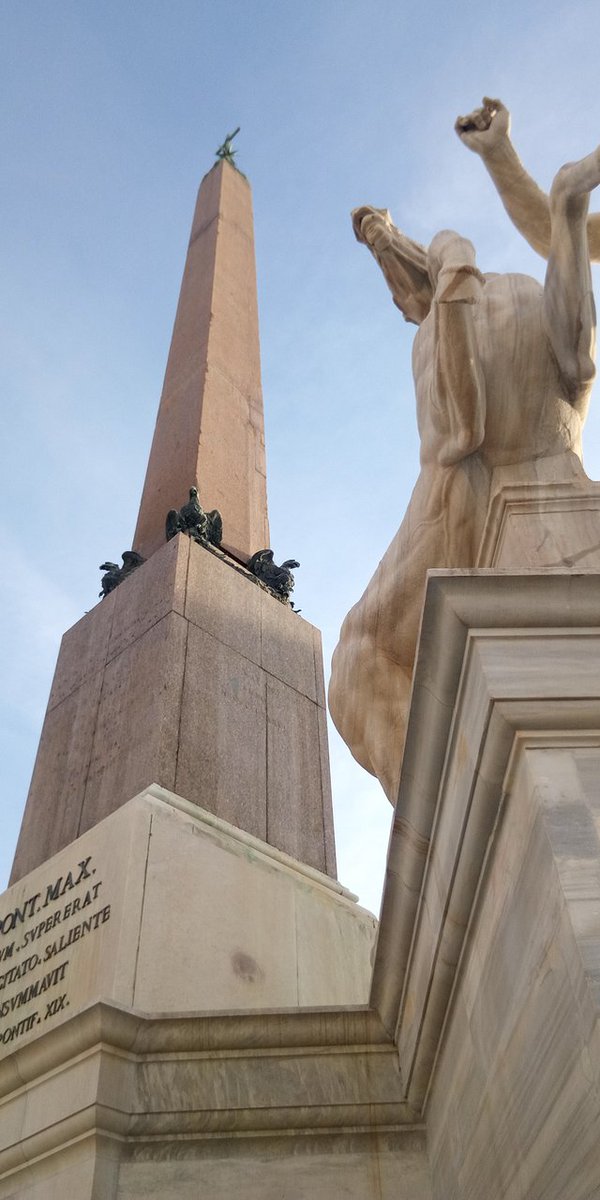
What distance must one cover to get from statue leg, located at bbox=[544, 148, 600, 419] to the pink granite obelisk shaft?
4618 millimetres

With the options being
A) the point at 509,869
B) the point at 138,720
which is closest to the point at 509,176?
the point at 138,720

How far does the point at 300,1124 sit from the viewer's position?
12.4 feet

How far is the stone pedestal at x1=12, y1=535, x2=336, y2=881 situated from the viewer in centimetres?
622

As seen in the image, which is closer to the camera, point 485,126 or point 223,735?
point 485,126

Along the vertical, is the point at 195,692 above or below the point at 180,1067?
above

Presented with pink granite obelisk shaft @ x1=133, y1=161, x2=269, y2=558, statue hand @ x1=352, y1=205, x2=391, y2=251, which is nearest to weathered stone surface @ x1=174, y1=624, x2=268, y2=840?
pink granite obelisk shaft @ x1=133, y1=161, x2=269, y2=558

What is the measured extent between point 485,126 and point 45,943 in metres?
4.26

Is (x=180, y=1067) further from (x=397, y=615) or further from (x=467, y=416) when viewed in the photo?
(x=467, y=416)

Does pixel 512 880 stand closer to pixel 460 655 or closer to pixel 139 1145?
pixel 460 655

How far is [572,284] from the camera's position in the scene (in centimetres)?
420

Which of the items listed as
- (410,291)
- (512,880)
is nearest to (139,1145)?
(512,880)

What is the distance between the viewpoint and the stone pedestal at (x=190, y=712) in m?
6.22

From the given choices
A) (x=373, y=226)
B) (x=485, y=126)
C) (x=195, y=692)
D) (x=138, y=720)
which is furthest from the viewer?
(x=195, y=692)

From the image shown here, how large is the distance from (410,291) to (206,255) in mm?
8390
